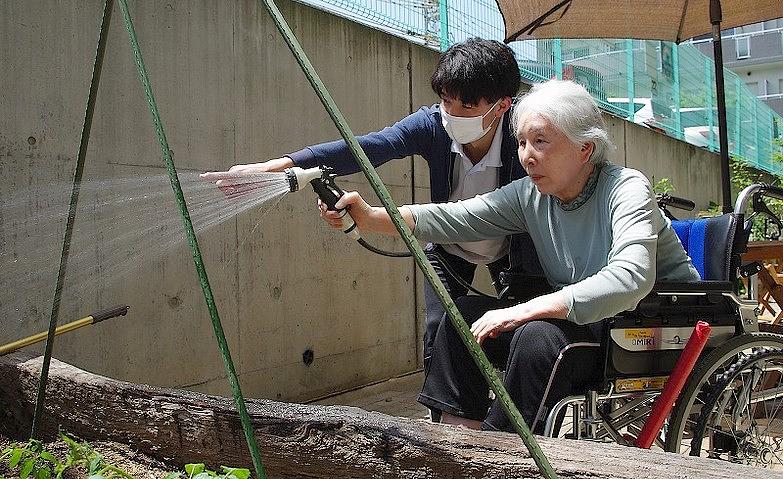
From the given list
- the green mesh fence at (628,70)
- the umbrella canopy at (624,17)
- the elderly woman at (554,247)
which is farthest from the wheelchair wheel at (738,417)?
the green mesh fence at (628,70)

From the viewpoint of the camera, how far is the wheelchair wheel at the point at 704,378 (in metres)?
1.99

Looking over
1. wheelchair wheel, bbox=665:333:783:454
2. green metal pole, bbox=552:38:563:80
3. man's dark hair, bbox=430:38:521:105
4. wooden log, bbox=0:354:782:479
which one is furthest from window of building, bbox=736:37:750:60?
wooden log, bbox=0:354:782:479

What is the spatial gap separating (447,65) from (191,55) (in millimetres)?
1782

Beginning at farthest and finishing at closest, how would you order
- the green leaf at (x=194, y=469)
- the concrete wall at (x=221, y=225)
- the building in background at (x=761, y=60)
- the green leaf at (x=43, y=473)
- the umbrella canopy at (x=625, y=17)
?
the building in background at (x=761, y=60)
the umbrella canopy at (x=625, y=17)
the concrete wall at (x=221, y=225)
the green leaf at (x=43, y=473)
the green leaf at (x=194, y=469)

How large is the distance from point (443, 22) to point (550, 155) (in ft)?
12.6

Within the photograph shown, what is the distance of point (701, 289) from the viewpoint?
203cm

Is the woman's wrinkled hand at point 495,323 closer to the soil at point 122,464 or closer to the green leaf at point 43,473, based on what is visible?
the soil at point 122,464

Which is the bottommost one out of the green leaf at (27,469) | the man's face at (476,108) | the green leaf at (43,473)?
the green leaf at (43,473)

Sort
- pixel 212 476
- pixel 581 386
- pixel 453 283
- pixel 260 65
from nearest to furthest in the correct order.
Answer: pixel 212 476 → pixel 581 386 → pixel 453 283 → pixel 260 65

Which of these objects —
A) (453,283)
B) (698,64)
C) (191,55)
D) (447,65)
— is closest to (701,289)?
(453,283)

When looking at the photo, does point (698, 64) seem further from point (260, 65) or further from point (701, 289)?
point (701, 289)

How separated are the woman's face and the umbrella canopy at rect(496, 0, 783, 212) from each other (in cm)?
230

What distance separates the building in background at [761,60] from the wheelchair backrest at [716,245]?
23925mm

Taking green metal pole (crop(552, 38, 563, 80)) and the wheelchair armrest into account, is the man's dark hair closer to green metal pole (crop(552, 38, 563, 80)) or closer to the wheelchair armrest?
the wheelchair armrest
